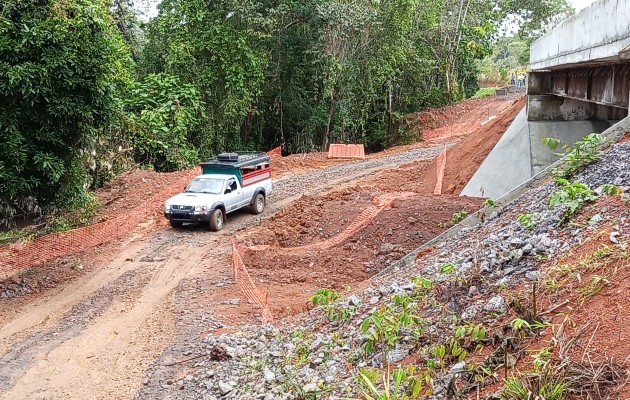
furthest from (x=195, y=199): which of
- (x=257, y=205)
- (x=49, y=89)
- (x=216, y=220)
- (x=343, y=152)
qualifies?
(x=343, y=152)

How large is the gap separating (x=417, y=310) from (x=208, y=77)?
24.0 m

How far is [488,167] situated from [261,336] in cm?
1150

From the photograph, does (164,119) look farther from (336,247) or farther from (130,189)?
(336,247)

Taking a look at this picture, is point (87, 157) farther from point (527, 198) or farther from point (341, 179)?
point (341, 179)

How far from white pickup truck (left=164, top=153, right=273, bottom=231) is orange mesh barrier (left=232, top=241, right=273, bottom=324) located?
2.94 meters

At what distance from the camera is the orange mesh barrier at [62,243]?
14297mm

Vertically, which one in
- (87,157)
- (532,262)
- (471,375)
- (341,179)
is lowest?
(341,179)

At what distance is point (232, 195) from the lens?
17922 millimetres

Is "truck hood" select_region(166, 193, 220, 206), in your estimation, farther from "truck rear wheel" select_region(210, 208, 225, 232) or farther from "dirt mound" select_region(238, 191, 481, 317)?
"dirt mound" select_region(238, 191, 481, 317)

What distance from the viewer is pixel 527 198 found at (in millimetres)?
9094

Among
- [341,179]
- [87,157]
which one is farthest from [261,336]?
[341,179]

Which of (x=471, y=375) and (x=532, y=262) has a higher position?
(x=532, y=262)

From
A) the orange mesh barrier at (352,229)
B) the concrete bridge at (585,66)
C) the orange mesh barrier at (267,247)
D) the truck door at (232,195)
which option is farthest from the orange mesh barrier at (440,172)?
the truck door at (232,195)

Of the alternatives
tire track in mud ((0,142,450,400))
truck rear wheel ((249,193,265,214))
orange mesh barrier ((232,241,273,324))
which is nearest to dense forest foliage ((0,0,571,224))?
tire track in mud ((0,142,450,400))
